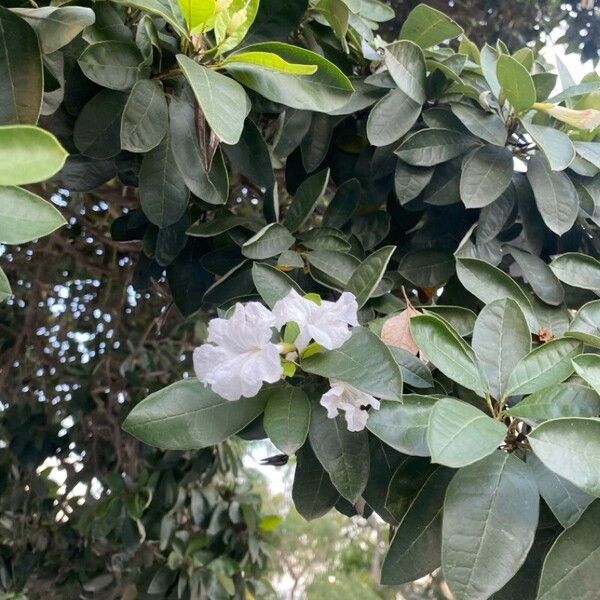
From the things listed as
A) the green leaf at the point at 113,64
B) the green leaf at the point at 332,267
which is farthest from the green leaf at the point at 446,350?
the green leaf at the point at 113,64

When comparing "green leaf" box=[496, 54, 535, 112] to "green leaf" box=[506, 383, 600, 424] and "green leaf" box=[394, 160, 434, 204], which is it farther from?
"green leaf" box=[506, 383, 600, 424]

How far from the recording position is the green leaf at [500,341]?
656 mm

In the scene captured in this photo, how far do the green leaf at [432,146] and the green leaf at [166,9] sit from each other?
32 cm

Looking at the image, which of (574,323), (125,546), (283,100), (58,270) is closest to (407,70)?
(283,100)

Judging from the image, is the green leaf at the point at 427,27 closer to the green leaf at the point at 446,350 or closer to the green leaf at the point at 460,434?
the green leaf at the point at 446,350

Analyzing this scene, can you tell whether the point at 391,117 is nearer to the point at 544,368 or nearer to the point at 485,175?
the point at 485,175

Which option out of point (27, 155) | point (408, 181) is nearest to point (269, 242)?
point (408, 181)

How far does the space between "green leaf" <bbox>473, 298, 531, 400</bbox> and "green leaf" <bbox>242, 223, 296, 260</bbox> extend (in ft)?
0.97

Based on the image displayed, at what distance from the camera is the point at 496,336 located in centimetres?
68

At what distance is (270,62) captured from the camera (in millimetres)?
657

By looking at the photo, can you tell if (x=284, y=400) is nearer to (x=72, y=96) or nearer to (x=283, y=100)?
(x=283, y=100)

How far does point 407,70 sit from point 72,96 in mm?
428

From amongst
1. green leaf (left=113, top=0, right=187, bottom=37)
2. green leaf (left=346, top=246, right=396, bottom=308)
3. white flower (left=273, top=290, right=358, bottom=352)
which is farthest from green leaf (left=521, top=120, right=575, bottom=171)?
green leaf (left=113, top=0, right=187, bottom=37)

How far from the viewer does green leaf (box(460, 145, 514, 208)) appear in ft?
2.73
